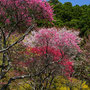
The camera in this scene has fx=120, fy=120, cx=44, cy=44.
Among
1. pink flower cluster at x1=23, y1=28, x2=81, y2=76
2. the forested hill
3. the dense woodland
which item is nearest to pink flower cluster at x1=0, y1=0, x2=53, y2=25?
the dense woodland

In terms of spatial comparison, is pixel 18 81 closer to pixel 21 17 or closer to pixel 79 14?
pixel 21 17

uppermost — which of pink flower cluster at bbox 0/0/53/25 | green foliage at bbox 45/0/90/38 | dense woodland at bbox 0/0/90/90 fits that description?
green foliage at bbox 45/0/90/38

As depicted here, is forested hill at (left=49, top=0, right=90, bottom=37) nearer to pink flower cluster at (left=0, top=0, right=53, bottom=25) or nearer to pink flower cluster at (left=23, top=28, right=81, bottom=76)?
pink flower cluster at (left=23, top=28, right=81, bottom=76)

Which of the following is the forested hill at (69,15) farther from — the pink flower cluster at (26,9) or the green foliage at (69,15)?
the pink flower cluster at (26,9)

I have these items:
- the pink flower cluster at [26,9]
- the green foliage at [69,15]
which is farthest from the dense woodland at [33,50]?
the green foliage at [69,15]

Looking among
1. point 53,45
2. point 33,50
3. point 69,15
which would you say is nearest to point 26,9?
point 33,50

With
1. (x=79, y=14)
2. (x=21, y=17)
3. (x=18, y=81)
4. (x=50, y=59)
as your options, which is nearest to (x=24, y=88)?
(x=18, y=81)

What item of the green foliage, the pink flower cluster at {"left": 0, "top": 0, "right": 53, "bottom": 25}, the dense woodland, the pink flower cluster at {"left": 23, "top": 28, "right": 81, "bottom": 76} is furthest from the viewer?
the green foliage

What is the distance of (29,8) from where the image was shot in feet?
13.5

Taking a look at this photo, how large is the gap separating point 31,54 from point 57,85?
6.27 metres

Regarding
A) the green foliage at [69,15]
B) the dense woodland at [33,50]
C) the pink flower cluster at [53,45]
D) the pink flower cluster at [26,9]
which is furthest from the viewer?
the green foliage at [69,15]

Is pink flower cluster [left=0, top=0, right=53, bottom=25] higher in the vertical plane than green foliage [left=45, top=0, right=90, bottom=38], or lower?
lower

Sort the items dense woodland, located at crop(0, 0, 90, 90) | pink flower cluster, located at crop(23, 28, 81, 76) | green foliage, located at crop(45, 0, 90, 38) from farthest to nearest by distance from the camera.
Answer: green foliage, located at crop(45, 0, 90, 38)
pink flower cluster, located at crop(23, 28, 81, 76)
dense woodland, located at crop(0, 0, 90, 90)

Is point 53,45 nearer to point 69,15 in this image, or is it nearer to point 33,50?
point 33,50
